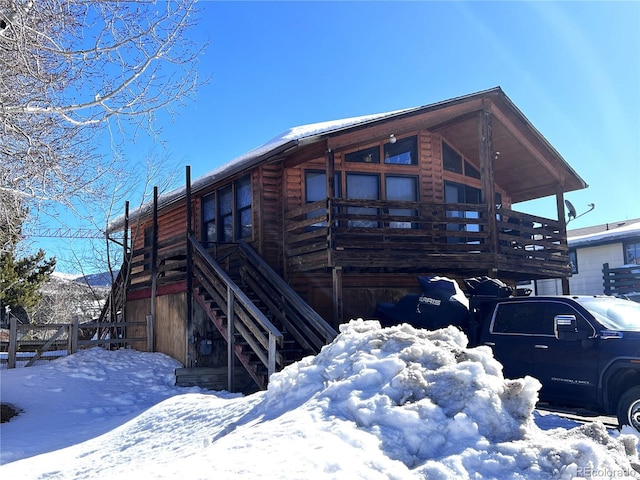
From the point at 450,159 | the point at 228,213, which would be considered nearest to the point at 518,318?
the point at 450,159

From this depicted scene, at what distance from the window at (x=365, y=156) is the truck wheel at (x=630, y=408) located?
8848 mm

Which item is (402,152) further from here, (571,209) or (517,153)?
(571,209)

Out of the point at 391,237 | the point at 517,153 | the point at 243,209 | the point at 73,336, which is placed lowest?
the point at 73,336

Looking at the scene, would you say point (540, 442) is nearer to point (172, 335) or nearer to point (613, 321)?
point (613, 321)

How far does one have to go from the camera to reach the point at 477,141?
15844 mm

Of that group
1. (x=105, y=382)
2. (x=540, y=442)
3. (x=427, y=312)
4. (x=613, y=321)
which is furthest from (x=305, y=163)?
(x=540, y=442)

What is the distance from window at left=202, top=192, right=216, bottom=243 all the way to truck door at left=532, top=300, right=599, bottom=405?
10.7 meters

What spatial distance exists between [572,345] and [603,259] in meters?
19.6

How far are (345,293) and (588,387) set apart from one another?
22.9ft

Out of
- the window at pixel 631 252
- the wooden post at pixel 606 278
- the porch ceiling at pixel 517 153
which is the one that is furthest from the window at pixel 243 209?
the window at pixel 631 252

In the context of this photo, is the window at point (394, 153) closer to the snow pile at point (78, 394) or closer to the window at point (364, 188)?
the window at point (364, 188)

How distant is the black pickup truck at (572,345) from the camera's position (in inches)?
278

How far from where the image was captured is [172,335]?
14.8 metres

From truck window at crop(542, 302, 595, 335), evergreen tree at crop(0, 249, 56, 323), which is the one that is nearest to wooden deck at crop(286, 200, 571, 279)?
truck window at crop(542, 302, 595, 335)
